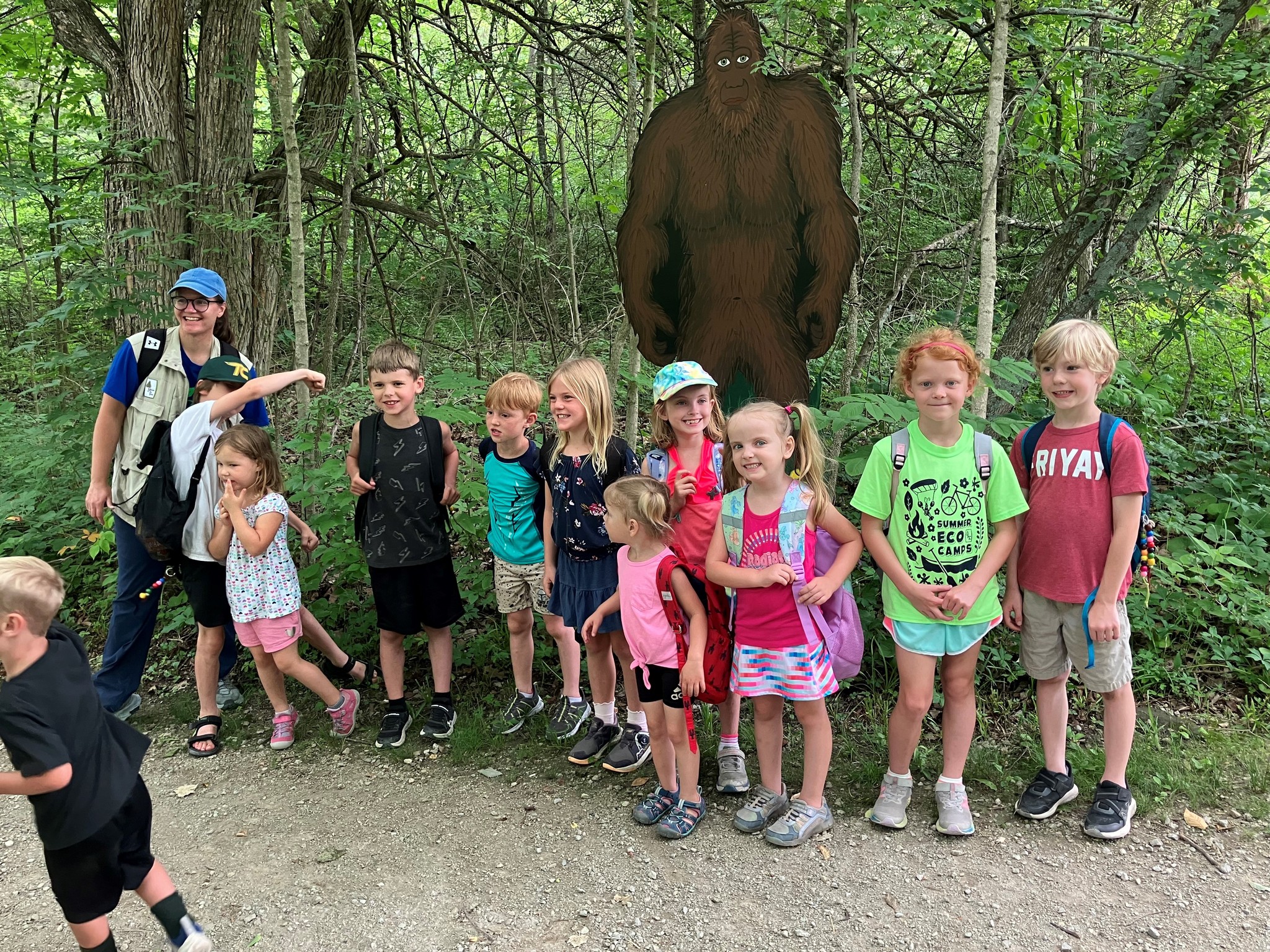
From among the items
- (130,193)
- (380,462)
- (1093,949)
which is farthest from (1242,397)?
(130,193)

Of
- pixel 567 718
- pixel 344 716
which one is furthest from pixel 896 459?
pixel 344 716

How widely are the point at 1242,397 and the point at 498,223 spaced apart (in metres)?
5.49

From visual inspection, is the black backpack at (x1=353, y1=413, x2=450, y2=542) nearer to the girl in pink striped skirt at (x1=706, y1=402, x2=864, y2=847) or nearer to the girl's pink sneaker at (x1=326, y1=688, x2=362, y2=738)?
the girl's pink sneaker at (x1=326, y1=688, x2=362, y2=738)

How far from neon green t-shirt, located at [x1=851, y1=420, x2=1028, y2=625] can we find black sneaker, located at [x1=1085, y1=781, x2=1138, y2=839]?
0.76m

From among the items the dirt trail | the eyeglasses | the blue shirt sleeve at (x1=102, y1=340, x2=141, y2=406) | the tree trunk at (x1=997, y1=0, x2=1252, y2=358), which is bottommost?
the dirt trail

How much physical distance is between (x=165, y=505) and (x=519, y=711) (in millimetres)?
1749

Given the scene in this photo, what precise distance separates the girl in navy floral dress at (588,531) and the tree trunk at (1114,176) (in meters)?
3.17

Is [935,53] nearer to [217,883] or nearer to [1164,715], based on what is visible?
[1164,715]

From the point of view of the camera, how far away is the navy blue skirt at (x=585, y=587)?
10.3 feet

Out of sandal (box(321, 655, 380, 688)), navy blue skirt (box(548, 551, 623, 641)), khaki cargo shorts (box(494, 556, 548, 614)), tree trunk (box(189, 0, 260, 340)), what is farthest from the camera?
tree trunk (box(189, 0, 260, 340))

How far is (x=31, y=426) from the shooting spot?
5.82 meters

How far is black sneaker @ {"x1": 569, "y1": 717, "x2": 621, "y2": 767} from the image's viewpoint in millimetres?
3246

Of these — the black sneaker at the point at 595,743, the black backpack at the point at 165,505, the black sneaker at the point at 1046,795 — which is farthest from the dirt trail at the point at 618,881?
the black backpack at the point at 165,505

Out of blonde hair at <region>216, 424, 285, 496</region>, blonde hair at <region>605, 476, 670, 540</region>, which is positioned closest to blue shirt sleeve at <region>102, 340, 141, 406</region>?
blonde hair at <region>216, 424, 285, 496</region>
